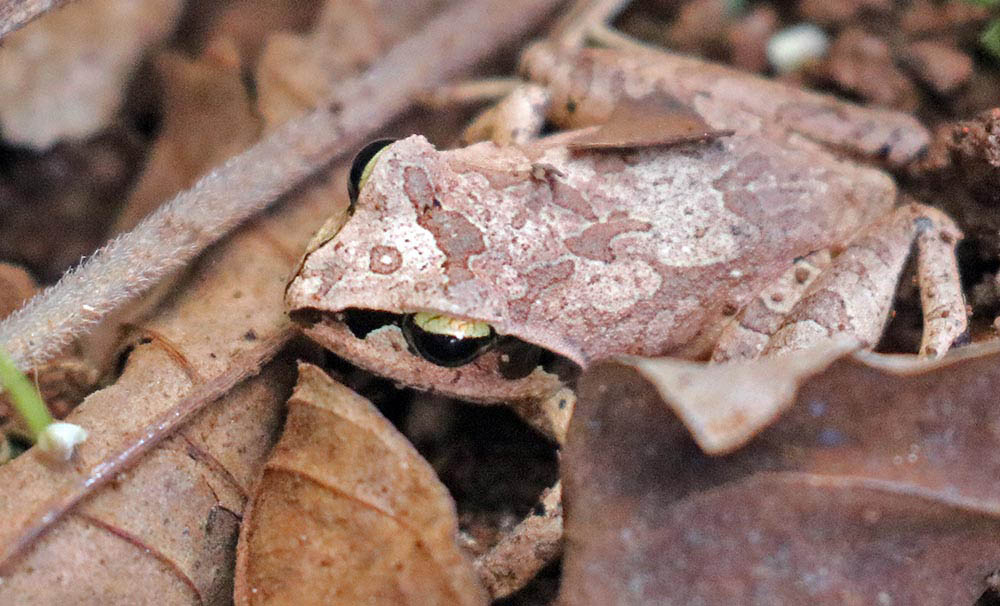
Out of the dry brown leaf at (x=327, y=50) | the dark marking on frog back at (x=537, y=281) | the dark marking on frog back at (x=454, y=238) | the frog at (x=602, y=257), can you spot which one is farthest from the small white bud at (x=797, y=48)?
the dark marking on frog back at (x=454, y=238)

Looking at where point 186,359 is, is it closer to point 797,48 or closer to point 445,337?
point 445,337

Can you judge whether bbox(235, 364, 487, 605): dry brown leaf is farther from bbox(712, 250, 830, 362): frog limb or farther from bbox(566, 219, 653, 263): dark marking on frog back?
bbox(712, 250, 830, 362): frog limb

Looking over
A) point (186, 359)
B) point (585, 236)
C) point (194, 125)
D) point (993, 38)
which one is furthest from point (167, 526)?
point (993, 38)

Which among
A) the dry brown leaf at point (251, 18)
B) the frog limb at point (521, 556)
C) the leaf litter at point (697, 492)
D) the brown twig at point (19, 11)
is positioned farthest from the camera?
the dry brown leaf at point (251, 18)

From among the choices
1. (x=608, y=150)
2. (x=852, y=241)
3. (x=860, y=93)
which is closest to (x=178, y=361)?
(x=608, y=150)

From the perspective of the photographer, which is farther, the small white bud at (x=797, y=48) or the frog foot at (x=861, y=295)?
the small white bud at (x=797, y=48)

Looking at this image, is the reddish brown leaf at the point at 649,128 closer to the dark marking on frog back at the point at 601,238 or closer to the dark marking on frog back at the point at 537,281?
the dark marking on frog back at the point at 601,238

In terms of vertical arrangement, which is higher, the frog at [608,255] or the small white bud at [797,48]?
the frog at [608,255]

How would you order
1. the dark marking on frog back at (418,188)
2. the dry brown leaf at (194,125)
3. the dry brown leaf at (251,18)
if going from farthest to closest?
the dry brown leaf at (251,18)
the dry brown leaf at (194,125)
the dark marking on frog back at (418,188)
